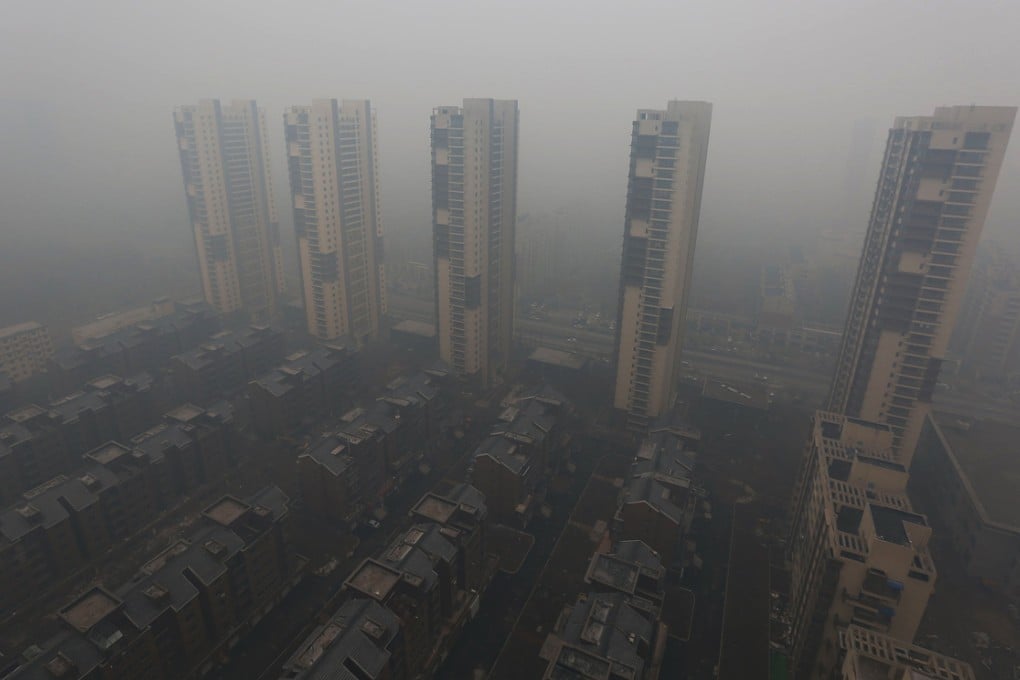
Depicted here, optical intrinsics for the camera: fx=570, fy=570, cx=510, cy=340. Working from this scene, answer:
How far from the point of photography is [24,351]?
92875 millimetres

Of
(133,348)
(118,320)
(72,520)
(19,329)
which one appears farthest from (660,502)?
(118,320)

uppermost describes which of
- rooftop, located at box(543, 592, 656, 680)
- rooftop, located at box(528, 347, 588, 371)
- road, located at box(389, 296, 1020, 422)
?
rooftop, located at box(528, 347, 588, 371)

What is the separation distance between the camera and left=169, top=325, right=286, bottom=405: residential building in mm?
87188

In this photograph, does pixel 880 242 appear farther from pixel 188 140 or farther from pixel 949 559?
pixel 188 140

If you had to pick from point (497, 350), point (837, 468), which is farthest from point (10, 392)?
point (837, 468)

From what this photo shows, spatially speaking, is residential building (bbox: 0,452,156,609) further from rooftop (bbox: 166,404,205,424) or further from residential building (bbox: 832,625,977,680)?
residential building (bbox: 832,625,977,680)

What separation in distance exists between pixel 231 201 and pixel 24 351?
4352cm

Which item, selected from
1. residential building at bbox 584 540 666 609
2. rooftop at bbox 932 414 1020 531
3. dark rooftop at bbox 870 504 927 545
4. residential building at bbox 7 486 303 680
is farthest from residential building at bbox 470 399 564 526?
rooftop at bbox 932 414 1020 531

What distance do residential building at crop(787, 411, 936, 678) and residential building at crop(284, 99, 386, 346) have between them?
8042 cm

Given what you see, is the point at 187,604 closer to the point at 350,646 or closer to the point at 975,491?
the point at 350,646

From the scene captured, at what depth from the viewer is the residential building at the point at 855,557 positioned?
4181 centimetres

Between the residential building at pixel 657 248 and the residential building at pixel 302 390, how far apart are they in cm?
4171

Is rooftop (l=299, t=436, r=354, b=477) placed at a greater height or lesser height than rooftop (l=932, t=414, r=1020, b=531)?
greater

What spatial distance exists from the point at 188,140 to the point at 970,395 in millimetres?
149935
